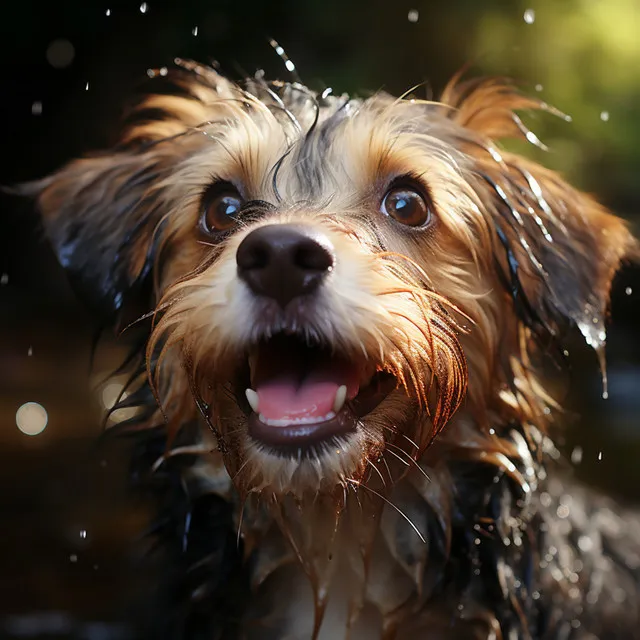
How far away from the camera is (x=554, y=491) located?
10.8ft

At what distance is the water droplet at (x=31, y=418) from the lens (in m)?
7.33

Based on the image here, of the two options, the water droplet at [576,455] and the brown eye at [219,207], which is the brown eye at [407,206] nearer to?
the brown eye at [219,207]

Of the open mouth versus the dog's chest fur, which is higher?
the open mouth


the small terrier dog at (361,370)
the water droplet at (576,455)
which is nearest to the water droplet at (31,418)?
the water droplet at (576,455)

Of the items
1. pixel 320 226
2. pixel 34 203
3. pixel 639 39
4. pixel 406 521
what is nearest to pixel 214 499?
pixel 406 521

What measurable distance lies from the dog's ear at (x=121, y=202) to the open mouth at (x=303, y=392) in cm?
76

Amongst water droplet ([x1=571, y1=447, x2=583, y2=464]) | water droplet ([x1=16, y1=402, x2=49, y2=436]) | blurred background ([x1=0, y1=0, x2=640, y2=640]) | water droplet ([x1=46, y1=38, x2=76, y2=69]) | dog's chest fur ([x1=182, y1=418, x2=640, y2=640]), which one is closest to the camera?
dog's chest fur ([x1=182, y1=418, x2=640, y2=640])

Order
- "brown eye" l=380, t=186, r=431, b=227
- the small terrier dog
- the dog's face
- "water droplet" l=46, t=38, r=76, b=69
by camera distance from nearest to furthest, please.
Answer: the dog's face < the small terrier dog < "brown eye" l=380, t=186, r=431, b=227 < "water droplet" l=46, t=38, r=76, b=69

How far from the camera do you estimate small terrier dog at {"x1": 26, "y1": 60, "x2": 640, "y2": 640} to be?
238 centimetres

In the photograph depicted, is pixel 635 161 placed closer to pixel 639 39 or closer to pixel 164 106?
pixel 639 39

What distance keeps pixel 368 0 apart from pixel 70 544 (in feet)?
12.2

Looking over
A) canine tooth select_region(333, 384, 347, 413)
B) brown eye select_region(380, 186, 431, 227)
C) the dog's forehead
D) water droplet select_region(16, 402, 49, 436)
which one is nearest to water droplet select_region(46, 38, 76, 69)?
water droplet select_region(16, 402, 49, 436)

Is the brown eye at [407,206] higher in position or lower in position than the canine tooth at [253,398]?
higher

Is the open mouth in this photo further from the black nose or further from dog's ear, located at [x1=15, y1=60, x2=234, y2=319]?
dog's ear, located at [x1=15, y1=60, x2=234, y2=319]
